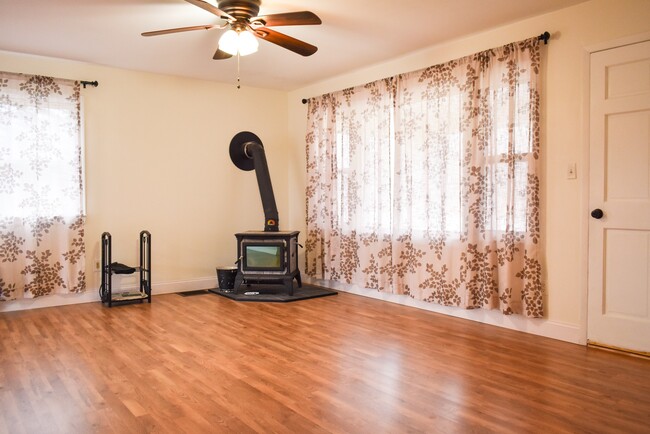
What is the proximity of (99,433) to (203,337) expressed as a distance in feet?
5.11

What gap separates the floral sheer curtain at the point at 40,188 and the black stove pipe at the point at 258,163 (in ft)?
5.91

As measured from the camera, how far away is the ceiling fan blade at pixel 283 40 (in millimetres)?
3391

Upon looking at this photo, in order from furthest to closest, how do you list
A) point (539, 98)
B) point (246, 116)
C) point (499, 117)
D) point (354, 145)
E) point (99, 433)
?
point (246, 116) < point (354, 145) < point (499, 117) < point (539, 98) < point (99, 433)

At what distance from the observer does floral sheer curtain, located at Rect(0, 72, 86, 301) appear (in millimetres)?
4438

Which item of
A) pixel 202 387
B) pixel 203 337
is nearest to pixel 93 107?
pixel 203 337

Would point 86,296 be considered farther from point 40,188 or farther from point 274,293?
point 274,293

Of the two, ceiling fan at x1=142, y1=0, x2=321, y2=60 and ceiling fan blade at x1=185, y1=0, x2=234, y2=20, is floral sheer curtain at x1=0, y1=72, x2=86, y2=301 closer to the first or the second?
ceiling fan at x1=142, y1=0, x2=321, y2=60

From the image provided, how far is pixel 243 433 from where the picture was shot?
2096mm

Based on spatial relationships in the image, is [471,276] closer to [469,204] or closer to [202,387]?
[469,204]

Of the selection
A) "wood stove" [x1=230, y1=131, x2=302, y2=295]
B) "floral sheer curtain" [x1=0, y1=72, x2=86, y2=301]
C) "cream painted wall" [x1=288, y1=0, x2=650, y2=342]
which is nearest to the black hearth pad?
"wood stove" [x1=230, y1=131, x2=302, y2=295]

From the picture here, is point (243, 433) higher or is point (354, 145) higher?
point (354, 145)

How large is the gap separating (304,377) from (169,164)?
3489mm

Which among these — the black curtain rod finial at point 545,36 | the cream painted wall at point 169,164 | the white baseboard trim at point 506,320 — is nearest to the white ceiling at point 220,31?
the black curtain rod finial at point 545,36

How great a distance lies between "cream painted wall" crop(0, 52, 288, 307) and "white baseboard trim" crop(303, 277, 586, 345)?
2.09m
